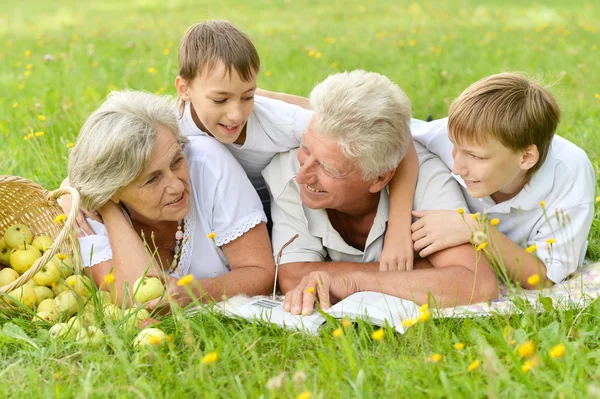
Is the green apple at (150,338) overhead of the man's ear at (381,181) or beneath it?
beneath

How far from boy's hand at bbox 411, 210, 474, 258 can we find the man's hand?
38 cm

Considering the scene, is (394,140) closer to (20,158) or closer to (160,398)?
(160,398)

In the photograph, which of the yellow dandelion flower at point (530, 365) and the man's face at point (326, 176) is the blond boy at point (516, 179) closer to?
the man's face at point (326, 176)

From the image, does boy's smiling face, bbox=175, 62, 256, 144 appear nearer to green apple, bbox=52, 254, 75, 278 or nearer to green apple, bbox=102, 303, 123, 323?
green apple, bbox=52, 254, 75, 278

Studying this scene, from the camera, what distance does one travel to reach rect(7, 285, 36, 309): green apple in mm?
3291

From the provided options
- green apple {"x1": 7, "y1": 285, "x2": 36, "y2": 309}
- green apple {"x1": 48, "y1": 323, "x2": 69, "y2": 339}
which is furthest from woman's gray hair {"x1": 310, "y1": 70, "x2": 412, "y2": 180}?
green apple {"x1": 7, "y1": 285, "x2": 36, "y2": 309}

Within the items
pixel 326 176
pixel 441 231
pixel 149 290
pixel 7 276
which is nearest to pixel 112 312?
pixel 149 290

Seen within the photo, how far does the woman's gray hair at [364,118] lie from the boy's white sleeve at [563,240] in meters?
0.79

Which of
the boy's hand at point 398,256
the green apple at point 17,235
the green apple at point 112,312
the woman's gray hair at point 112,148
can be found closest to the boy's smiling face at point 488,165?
the boy's hand at point 398,256

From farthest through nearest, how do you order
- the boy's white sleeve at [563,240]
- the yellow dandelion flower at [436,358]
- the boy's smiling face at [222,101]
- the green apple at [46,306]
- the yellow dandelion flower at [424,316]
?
the boy's smiling face at [222,101]
the boy's white sleeve at [563,240]
the green apple at [46,306]
the yellow dandelion flower at [424,316]
the yellow dandelion flower at [436,358]

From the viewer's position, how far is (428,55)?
27.7ft

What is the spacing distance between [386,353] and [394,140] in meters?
1.04

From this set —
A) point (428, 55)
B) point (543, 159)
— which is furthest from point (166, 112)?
point (428, 55)

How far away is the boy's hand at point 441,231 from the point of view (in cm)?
340
